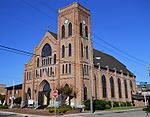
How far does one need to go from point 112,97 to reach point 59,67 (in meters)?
18.8

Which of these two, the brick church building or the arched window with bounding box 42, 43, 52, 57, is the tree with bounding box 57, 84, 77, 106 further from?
the arched window with bounding box 42, 43, 52, 57

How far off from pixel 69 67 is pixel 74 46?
4972 mm

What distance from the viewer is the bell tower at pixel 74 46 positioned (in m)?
50.2

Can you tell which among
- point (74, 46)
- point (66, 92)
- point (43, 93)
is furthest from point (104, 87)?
point (66, 92)

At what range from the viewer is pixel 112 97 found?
62.8m

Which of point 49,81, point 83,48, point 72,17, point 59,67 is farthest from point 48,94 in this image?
point 72,17

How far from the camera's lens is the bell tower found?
165 feet

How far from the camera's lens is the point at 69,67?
170ft

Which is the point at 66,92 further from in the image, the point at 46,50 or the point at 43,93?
the point at 46,50

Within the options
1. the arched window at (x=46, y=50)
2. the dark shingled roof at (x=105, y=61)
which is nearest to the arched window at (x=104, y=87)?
the dark shingled roof at (x=105, y=61)

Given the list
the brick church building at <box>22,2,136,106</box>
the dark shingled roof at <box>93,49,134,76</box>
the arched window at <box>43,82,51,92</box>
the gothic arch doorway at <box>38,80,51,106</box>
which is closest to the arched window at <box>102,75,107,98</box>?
the brick church building at <box>22,2,136,106</box>

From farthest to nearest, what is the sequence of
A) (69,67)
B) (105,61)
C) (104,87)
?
(105,61), (104,87), (69,67)

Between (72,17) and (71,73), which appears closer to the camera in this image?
(71,73)

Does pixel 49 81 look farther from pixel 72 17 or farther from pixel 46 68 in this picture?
pixel 72 17
